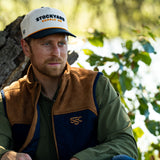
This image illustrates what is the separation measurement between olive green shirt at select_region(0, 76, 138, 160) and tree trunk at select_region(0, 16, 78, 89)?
0.65 m

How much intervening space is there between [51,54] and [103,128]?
547 millimetres

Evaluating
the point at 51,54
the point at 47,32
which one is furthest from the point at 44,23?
the point at 51,54

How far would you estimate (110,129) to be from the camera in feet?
6.08

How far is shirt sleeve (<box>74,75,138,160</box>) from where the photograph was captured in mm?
1739

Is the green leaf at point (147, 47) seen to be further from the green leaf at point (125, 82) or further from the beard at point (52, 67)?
the beard at point (52, 67)

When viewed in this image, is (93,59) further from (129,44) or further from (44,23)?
(44,23)

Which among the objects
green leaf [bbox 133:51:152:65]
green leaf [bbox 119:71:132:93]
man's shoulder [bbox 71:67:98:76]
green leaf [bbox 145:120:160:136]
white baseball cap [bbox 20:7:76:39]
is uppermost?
white baseball cap [bbox 20:7:76:39]

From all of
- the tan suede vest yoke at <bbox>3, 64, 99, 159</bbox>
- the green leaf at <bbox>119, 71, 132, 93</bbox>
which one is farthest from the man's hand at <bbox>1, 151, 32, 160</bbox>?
the green leaf at <bbox>119, 71, 132, 93</bbox>

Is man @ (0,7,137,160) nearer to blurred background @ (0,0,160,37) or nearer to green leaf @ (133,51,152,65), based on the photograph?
green leaf @ (133,51,152,65)

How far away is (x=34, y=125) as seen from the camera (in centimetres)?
189

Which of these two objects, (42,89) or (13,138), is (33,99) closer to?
(42,89)

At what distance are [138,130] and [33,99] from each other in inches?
47.8

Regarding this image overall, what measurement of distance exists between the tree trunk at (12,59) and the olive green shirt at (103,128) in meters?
0.65

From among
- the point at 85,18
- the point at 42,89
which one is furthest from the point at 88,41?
the point at 85,18
